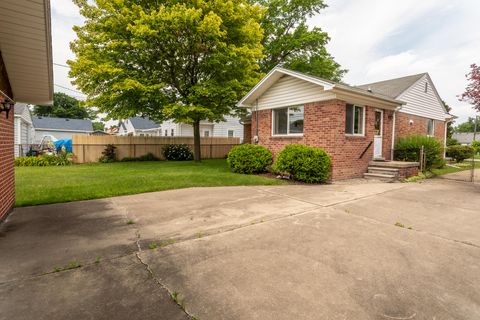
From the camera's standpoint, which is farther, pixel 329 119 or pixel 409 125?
pixel 409 125

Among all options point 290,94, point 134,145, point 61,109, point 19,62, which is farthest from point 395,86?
point 61,109

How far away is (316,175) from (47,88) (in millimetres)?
8104

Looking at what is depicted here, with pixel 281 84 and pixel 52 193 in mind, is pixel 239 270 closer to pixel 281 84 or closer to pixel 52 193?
pixel 52 193

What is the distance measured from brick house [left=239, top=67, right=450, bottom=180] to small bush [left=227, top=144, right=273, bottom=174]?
32.0 inches

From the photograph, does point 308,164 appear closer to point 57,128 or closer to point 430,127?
point 430,127

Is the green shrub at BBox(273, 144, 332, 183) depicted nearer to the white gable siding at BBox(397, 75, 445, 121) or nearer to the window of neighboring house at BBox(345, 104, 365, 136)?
the window of neighboring house at BBox(345, 104, 365, 136)

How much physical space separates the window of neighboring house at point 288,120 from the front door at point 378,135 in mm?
3537

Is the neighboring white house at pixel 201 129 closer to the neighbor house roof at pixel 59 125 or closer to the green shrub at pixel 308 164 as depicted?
→ the neighbor house roof at pixel 59 125

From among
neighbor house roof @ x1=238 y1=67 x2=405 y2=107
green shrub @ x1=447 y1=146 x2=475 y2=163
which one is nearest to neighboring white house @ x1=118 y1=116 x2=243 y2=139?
neighbor house roof @ x1=238 y1=67 x2=405 y2=107

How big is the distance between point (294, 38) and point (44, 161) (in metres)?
18.1

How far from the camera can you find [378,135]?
440 inches

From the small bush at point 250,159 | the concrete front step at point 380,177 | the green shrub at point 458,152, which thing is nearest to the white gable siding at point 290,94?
the small bush at point 250,159

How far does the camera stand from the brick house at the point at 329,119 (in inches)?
364

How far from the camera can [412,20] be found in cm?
1169
